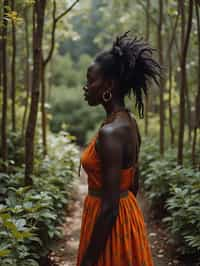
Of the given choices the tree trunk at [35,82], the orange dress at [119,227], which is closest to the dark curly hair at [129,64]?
the orange dress at [119,227]

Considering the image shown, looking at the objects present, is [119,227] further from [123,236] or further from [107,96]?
[107,96]

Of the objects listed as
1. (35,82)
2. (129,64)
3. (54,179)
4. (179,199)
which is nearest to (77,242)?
(54,179)

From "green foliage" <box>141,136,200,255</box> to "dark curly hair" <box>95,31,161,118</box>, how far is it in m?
2.57

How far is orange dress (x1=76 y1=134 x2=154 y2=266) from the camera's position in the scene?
2.33 m

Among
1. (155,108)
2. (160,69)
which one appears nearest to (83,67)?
(155,108)

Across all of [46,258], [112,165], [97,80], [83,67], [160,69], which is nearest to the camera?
[112,165]

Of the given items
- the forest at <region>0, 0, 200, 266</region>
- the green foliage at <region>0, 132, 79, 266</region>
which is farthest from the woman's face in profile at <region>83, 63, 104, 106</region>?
the green foliage at <region>0, 132, 79, 266</region>

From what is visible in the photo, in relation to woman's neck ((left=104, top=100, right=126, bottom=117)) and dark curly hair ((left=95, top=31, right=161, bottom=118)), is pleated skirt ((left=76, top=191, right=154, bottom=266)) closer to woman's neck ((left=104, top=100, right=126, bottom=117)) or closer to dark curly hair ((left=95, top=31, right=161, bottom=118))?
woman's neck ((left=104, top=100, right=126, bottom=117))

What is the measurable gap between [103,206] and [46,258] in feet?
10.2

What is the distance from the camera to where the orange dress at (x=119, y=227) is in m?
2.33

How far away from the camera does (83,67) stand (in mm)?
29797

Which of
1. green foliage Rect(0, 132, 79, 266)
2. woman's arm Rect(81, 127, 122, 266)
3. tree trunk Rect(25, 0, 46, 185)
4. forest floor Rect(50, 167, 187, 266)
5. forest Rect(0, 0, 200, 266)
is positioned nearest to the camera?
woman's arm Rect(81, 127, 122, 266)

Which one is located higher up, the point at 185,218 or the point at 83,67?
the point at 83,67

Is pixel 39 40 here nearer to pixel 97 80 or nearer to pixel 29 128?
pixel 29 128
